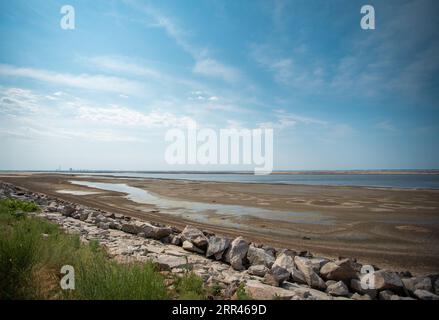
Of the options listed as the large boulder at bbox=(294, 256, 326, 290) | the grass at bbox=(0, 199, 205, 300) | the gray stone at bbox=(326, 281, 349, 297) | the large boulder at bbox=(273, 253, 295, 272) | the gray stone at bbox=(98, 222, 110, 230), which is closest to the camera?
the grass at bbox=(0, 199, 205, 300)

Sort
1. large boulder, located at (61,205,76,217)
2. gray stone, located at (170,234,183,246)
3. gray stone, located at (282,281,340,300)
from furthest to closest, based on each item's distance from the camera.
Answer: large boulder, located at (61,205,76,217)
gray stone, located at (170,234,183,246)
gray stone, located at (282,281,340,300)

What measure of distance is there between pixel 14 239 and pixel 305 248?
849cm

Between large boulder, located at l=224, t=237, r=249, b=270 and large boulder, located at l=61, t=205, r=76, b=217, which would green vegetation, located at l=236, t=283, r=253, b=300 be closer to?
large boulder, located at l=224, t=237, r=249, b=270

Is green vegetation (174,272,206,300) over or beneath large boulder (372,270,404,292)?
over

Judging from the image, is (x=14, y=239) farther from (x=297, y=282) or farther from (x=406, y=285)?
(x=406, y=285)

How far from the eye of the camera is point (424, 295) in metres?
4.87

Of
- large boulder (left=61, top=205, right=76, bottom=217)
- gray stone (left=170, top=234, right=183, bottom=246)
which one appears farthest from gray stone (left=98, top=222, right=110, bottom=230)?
large boulder (left=61, top=205, right=76, bottom=217)

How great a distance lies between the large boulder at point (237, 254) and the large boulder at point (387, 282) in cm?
309

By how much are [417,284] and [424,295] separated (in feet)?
1.49

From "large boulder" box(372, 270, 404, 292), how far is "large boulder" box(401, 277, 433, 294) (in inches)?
8.0

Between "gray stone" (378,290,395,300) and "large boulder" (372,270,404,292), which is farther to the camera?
"large boulder" (372,270,404,292)

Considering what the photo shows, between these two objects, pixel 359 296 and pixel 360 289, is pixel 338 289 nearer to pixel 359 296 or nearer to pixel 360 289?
pixel 359 296

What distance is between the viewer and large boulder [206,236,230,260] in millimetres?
7261
